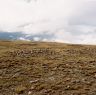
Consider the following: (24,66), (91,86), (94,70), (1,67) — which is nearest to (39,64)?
(24,66)

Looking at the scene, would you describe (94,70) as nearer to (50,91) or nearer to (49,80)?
(49,80)

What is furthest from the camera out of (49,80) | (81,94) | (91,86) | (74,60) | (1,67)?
(74,60)

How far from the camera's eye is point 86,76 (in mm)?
35719

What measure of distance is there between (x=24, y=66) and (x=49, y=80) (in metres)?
7.95

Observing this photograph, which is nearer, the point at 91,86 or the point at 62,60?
the point at 91,86

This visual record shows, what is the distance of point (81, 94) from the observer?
28.8 metres

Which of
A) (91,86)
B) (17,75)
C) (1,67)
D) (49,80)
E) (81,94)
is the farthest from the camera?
(1,67)

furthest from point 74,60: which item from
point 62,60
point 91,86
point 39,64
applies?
point 91,86

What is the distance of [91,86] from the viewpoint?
104 feet

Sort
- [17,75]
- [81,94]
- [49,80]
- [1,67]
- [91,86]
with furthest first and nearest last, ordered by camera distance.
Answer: [1,67] → [17,75] → [49,80] → [91,86] → [81,94]

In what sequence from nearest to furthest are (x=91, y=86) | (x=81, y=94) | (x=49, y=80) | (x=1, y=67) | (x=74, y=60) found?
1. (x=81, y=94)
2. (x=91, y=86)
3. (x=49, y=80)
4. (x=1, y=67)
5. (x=74, y=60)

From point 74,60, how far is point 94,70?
740 centimetres

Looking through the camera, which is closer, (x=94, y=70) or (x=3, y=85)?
(x=3, y=85)

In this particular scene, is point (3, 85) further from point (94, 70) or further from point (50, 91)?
point (94, 70)
